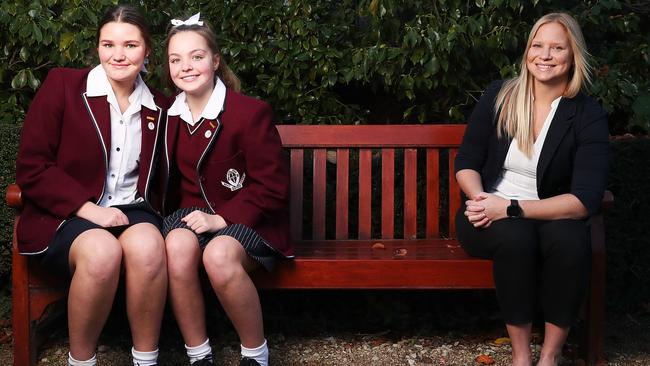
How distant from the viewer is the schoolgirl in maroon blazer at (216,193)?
3.89 metres

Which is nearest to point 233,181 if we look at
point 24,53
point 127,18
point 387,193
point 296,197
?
point 296,197

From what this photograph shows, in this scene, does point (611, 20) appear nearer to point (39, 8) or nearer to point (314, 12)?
point (314, 12)

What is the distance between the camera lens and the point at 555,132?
4.17 m

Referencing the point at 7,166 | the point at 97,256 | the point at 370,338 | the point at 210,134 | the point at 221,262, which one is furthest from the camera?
the point at 370,338

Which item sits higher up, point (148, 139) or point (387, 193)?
point (148, 139)

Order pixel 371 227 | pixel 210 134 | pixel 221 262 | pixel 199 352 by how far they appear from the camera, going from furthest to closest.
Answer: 1. pixel 371 227
2. pixel 210 134
3. pixel 199 352
4. pixel 221 262

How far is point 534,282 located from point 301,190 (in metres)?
1.32

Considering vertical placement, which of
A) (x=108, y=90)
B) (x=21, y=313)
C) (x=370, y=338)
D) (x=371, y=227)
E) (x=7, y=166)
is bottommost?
(x=370, y=338)

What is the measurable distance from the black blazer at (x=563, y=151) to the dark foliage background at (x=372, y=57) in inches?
23.4

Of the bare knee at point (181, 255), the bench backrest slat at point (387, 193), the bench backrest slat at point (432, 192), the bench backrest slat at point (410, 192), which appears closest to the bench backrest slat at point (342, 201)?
the bench backrest slat at point (387, 193)

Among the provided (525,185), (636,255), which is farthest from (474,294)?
(525,185)

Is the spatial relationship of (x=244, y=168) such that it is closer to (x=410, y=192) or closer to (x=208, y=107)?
(x=208, y=107)

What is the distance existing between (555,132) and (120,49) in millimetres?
1846

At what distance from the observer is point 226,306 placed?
13.0ft
